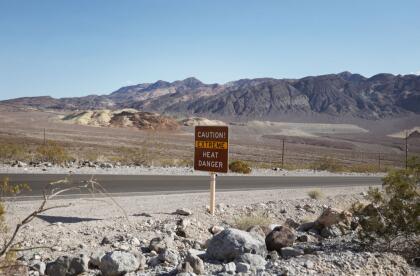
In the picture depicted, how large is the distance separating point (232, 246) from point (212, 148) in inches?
213

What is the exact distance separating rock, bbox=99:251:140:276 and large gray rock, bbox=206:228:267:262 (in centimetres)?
124

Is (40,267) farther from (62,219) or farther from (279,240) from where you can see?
(62,219)

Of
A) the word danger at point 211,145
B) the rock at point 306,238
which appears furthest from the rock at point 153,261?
the word danger at point 211,145

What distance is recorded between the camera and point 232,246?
7457 mm

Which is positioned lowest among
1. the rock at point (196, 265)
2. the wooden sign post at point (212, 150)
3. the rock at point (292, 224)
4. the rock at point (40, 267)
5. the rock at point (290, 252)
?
the rock at point (292, 224)

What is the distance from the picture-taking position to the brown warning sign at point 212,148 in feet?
40.8

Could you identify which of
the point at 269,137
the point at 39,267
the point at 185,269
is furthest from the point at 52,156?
the point at 269,137

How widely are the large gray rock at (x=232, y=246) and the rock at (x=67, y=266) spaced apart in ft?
5.94

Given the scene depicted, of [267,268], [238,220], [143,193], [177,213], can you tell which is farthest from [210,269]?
[143,193]

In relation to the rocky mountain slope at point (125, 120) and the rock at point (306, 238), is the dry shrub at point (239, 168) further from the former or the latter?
the rocky mountain slope at point (125, 120)

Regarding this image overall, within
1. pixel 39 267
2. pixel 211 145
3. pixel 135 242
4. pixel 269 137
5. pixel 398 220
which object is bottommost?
pixel 269 137

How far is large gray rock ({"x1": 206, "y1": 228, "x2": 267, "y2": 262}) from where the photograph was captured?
743 cm

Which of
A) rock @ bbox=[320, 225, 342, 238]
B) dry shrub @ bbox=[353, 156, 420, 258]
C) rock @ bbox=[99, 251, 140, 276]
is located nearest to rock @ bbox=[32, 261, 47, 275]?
rock @ bbox=[99, 251, 140, 276]

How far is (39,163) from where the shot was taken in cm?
2441
